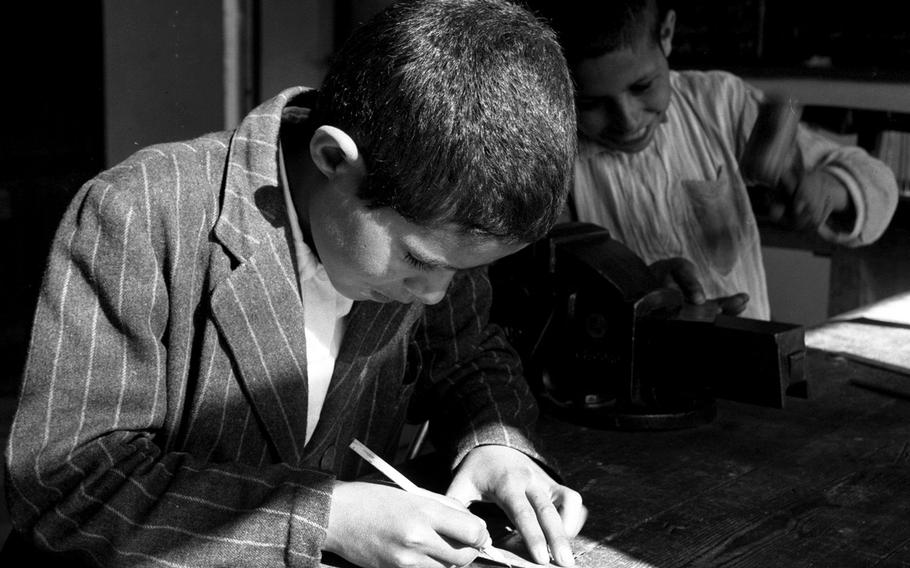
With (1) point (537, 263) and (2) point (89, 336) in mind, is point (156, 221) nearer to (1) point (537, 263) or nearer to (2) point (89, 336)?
(2) point (89, 336)

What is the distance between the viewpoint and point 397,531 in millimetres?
1343

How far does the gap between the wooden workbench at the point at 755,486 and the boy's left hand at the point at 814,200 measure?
87cm

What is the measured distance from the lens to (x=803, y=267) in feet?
10.3

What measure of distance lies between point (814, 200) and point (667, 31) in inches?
23.6

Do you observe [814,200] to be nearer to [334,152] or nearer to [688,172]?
[688,172]

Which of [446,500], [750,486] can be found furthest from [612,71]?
[446,500]

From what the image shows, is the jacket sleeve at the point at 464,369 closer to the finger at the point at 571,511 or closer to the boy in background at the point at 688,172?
the finger at the point at 571,511

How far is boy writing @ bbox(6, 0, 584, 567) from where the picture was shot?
131cm

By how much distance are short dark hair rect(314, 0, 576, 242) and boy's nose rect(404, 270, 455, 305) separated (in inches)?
4.0

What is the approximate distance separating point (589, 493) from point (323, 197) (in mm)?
611

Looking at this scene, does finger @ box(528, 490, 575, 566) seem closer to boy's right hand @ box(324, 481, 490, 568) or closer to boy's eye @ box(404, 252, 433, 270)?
boy's right hand @ box(324, 481, 490, 568)

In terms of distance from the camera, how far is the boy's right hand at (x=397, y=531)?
1342 millimetres

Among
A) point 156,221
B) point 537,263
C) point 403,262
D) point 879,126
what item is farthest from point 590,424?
point 879,126

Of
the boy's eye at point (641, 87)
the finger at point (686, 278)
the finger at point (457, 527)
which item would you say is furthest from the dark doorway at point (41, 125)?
the finger at point (457, 527)
